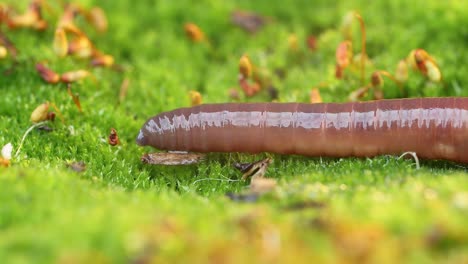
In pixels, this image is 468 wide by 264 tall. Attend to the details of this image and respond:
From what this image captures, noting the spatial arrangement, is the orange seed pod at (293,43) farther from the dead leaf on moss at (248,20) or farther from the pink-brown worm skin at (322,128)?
the pink-brown worm skin at (322,128)

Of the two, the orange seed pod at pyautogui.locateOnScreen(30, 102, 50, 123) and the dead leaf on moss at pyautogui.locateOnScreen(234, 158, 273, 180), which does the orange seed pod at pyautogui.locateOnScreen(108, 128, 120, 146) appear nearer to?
the orange seed pod at pyautogui.locateOnScreen(30, 102, 50, 123)

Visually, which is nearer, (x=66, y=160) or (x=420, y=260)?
(x=420, y=260)

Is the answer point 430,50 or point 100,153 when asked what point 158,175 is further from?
point 430,50

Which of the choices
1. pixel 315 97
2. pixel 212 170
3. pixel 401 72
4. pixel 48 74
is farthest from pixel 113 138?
pixel 401 72

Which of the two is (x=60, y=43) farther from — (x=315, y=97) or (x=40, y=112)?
(x=315, y=97)

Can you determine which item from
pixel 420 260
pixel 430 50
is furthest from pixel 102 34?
pixel 420 260

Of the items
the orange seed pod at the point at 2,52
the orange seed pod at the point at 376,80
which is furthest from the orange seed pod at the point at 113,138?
the orange seed pod at the point at 376,80
